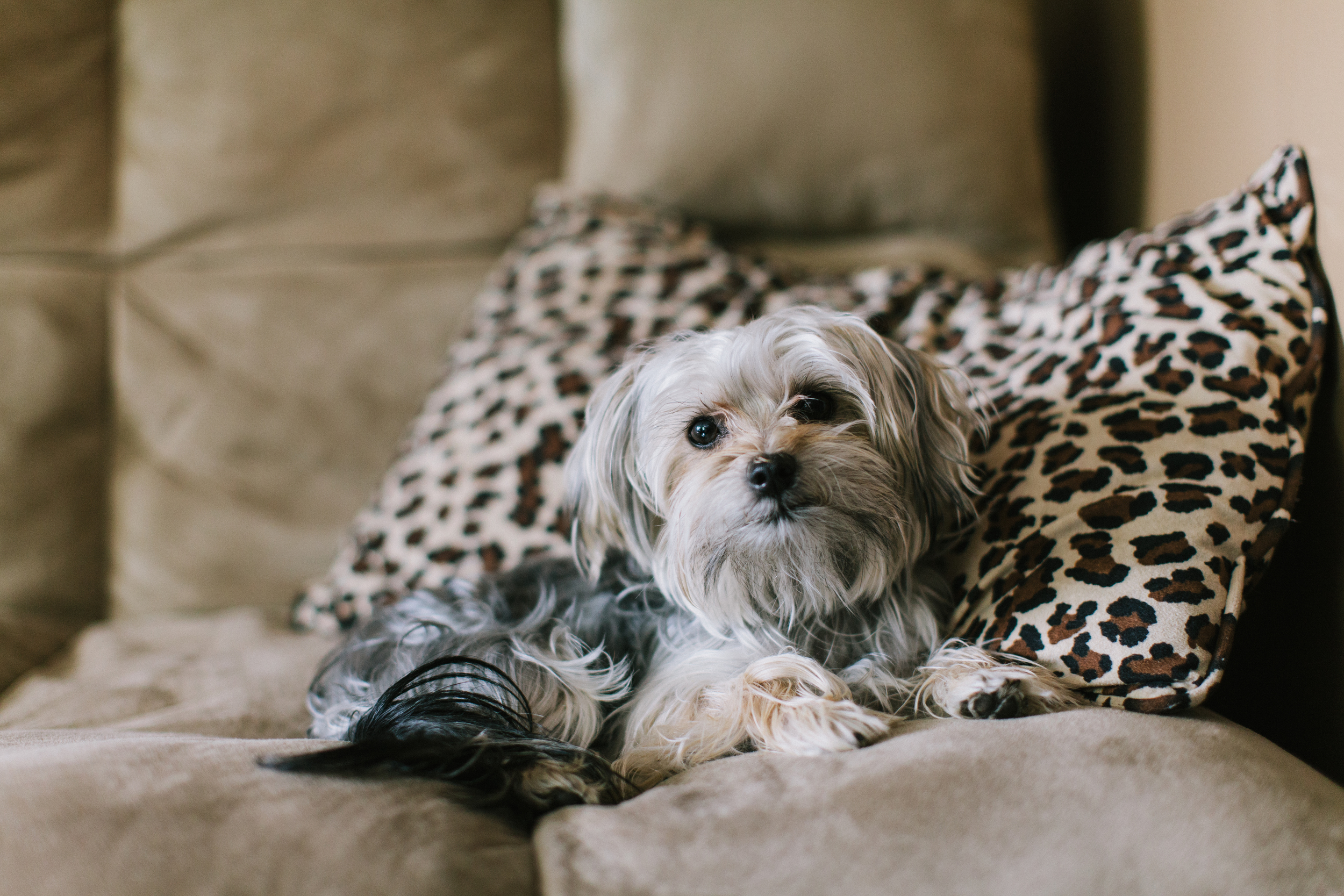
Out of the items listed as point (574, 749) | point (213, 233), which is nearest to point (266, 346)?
point (213, 233)

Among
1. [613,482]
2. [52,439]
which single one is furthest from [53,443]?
[613,482]

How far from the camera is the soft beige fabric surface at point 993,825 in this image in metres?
0.86

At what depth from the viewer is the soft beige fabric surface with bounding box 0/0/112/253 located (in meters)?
2.14

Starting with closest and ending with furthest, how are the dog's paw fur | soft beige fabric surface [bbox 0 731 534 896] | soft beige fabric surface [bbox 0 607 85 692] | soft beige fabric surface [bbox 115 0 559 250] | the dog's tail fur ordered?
1. soft beige fabric surface [bbox 0 731 534 896]
2. the dog's tail fur
3. the dog's paw fur
4. soft beige fabric surface [bbox 0 607 85 692]
5. soft beige fabric surface [bbox 115 0 559 250]

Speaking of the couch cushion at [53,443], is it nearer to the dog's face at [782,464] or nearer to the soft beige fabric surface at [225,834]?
the soft beige fabric surface at [225,834]

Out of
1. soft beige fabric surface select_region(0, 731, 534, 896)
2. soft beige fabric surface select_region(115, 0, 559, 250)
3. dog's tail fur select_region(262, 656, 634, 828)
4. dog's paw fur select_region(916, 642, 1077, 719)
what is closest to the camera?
soft beige fabric surface select_region(0, 731, 534, 896)

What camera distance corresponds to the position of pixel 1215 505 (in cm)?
121

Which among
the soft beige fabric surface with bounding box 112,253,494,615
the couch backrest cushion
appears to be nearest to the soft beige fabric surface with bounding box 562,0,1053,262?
the couch backrest cushion

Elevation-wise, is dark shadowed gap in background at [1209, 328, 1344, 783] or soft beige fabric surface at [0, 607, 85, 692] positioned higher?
dark shadowed gap in background at [1209, 328, 1344, 783]

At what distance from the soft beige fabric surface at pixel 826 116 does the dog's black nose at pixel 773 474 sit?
3.95ft

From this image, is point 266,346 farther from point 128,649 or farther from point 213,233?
point 128,649

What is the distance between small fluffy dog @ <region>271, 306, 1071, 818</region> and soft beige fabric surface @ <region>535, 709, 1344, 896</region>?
0.48 feet

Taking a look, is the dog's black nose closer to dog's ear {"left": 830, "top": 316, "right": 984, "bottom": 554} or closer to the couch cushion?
dog's ear {"left": 830, "top": 316, "right": 984, "bottom": 554}

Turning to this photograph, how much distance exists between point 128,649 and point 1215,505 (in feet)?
7.10
